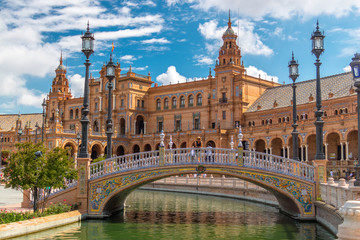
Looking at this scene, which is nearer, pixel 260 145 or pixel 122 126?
pixel 260 145

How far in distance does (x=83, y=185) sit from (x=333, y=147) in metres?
35.0

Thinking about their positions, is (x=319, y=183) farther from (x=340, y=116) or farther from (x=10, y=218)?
(x=340, y=116)

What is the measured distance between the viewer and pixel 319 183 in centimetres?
1980

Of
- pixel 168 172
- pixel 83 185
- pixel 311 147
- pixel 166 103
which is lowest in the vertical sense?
pixel 83 185

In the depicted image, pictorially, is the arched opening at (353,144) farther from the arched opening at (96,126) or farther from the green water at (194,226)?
the arched opening at (96,126)

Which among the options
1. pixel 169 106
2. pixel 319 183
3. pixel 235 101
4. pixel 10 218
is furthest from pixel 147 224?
pixel 169 106

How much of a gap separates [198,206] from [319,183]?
10.6 meters

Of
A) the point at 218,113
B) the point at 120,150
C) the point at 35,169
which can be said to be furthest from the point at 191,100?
the point at 35,169

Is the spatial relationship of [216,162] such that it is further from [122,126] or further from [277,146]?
[122,126]

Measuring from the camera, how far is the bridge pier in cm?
2064

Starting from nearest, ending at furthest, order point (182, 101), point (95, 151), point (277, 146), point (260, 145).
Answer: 1. point (277, 146)
2. point (260, 145)
3. point (182, 101)
4. point (95, 151)

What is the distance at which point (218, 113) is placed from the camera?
2547 inches

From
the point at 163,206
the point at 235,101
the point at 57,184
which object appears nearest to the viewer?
the point at 57,184

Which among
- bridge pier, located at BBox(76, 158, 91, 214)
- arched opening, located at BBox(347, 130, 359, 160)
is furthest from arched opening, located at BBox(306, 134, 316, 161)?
bridge pier, located at BBox(76, 158, 91, 214)
